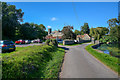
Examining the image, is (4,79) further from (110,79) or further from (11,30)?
(11,30)

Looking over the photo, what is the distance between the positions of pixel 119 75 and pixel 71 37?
90.8 feet

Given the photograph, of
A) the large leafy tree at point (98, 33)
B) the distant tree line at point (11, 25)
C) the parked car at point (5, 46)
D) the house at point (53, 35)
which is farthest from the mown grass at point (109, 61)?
the distant tree line at point (11, 25)

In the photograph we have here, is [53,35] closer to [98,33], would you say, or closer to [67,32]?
[67,32]

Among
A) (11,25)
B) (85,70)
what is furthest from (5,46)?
(11,25)

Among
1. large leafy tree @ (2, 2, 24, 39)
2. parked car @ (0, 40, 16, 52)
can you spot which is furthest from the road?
large leafy tree @ (2, 2, 24, 39)

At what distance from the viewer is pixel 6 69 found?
11.5ft

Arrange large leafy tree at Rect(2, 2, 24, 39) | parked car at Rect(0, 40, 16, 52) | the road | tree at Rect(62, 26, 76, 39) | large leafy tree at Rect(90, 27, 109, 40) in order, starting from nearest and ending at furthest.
→ 1. the road
2. parked car at Rect(0, 40, 16, 52)
3. large leafy tree at Rect(90, 27, 109, 40)
4. large leafy tree at Rect(2, 2, 24, 39)
5. tree at Rect(62, 26, 76, 39)

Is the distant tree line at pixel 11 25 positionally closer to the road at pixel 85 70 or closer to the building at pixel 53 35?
the building at pixel 53 35

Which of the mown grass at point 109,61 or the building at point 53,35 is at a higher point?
the building at point 53,35

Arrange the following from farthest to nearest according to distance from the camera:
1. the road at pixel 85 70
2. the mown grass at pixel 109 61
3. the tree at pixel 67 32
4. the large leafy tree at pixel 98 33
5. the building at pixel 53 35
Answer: the building at pixel 53 35 < the tree at pixel 67 32 < the large leafy tree at pixel 98 33 < the mown grass at pixel 109 61 < the road at pixel 85 70

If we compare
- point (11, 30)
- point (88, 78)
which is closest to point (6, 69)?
point (88, 78)

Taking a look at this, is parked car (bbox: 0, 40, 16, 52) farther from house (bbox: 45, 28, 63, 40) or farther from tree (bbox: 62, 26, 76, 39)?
tree (bbox: 62, 26, 76, 39)

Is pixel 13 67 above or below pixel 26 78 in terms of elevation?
above

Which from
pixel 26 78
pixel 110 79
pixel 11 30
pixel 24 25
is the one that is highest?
pixel 24 25
